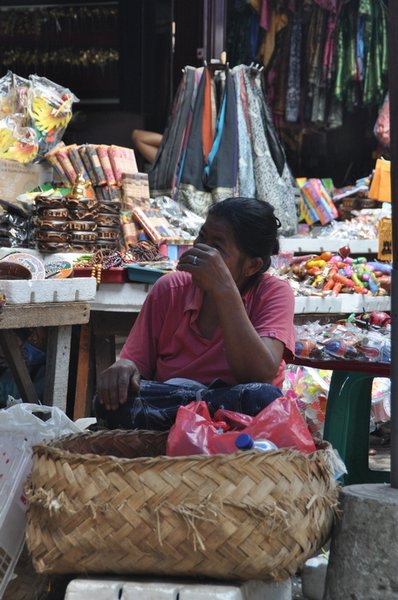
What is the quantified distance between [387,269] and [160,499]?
425cm

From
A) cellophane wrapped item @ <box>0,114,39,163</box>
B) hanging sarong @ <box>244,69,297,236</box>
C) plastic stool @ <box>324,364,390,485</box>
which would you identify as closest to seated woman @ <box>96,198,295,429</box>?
plastic stool @ <box>324,364,390,485</box>

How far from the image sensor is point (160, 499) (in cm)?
235

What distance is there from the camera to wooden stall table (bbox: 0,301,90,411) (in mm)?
4160

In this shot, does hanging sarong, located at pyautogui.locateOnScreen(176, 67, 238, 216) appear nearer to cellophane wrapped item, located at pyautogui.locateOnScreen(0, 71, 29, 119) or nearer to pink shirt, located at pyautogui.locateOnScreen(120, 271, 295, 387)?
cellophane wrapped item, located at pyautogui.locateOnScreen(0, 71, 29, 119)

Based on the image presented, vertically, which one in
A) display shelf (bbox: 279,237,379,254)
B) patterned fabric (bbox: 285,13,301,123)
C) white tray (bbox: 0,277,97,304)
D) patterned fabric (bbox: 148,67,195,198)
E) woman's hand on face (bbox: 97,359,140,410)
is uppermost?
patterned fabric (bbox: 285,13,301,123)

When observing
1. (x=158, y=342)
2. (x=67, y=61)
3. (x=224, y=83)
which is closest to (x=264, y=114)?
(x=224, y=83)

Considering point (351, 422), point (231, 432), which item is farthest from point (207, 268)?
point (351, 422)

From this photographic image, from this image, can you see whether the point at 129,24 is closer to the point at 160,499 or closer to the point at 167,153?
the point at 167,153

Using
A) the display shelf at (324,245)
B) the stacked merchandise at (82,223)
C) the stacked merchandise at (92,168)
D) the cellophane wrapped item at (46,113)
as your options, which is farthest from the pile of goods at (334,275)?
the cellophane wrapped item at (46,113)

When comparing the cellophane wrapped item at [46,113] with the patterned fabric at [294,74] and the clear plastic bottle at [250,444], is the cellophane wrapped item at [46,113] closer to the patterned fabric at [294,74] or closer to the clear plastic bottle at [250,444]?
the patterned fabric at [294,74]

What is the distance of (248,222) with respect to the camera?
10.7 feet

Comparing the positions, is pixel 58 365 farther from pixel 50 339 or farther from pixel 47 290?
pixel 47 290

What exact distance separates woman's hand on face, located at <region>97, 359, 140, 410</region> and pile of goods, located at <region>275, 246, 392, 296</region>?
287cm

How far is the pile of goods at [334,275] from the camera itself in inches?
237
